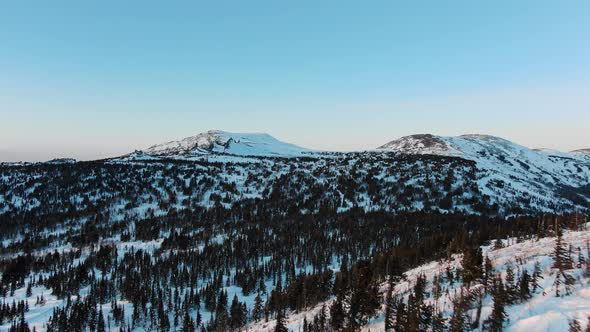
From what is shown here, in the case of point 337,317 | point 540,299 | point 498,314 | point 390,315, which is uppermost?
point 540,299

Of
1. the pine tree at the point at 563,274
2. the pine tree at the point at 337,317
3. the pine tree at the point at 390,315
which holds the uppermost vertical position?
the pine tree at the point at 563,274

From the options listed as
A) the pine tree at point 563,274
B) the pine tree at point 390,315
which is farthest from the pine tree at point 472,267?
the pine tree at point 390,315

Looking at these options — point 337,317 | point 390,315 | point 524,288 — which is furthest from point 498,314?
point 337,317

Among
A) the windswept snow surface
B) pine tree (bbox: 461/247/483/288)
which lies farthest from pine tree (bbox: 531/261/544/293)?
pine tree (bbox: 461/247/483/288)

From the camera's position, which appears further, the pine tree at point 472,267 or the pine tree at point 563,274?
the pine tree at point 472,267

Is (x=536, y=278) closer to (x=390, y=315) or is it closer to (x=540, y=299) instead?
(x=540, y=299)

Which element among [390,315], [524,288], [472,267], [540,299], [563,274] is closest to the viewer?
[540,299]

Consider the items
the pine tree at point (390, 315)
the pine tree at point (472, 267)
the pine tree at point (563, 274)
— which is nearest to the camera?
the pine tree at point (563, 274)

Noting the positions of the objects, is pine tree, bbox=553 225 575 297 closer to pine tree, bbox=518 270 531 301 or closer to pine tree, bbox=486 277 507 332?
pine tree, bbox=518 270 531 301

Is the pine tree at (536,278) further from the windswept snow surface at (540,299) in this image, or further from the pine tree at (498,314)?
the pine tree at (498,314)

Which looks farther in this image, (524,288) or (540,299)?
(524,288)

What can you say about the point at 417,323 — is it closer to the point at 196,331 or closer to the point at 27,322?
the point at 196,331
